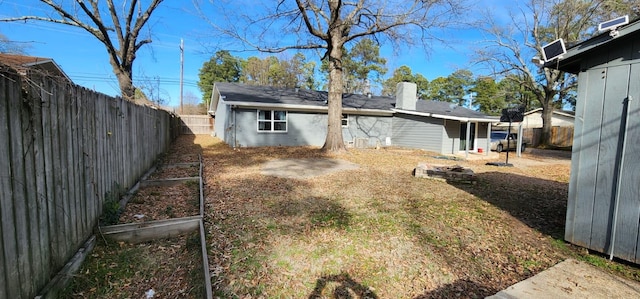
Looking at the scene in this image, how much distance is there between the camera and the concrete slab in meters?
2.51

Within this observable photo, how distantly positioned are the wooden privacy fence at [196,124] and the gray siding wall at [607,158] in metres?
24.9

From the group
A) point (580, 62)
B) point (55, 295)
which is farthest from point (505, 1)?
point (55, 295)

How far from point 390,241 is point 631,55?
3.38 metres

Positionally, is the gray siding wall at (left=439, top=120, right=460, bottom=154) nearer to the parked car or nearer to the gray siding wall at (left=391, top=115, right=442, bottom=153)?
the gray siding wall at (left=391, top=115, right=442, bottom=153)

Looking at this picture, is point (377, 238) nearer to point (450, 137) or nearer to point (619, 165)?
point (619, 165)

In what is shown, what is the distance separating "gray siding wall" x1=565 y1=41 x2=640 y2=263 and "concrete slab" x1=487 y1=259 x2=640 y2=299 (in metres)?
0.56

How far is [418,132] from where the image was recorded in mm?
16250

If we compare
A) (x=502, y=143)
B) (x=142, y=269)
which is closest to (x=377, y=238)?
(x=142, y=269)

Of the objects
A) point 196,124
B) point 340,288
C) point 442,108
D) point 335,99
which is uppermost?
point 442,108

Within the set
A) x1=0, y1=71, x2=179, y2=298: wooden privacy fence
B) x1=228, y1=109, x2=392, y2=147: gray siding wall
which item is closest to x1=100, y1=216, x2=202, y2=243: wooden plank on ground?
x1=0, y1=71, x2=179, y2=298: wooden privacy fence

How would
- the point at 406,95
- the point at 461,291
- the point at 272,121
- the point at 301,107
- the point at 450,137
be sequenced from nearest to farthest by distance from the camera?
the point at 461,291 < the point at 272,121 < the point at 301,107 < the point at 450,137 < the point at 406,95

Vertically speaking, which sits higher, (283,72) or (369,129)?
(283,72)

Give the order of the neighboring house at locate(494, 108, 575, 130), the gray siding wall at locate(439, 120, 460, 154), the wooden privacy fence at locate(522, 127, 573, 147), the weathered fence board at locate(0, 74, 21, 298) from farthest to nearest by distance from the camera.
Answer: the neighboring house at locate(494, 108, 575, 130)
the wooden privacy fence at locate(522, 127, 573, 147)
the gray siding wall at locate(439, 120, 460, 154)
the weathered fence board at locate(0, 74, 21, 298)

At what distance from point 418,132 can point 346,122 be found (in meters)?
4.19
